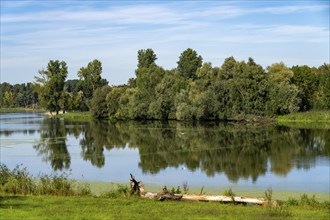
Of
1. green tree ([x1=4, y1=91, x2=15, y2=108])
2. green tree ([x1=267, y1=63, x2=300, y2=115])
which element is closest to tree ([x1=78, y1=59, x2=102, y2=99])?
green tree ([x1=267, y1=63, x2=300, y2=115])

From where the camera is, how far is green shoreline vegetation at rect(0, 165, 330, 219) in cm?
912

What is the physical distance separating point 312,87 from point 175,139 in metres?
29.3

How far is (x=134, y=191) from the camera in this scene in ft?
38.6

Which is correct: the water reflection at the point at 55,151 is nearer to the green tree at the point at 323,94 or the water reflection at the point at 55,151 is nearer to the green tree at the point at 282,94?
the green tree at the point at 282,94

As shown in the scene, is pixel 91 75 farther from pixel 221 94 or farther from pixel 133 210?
pixel 133 210

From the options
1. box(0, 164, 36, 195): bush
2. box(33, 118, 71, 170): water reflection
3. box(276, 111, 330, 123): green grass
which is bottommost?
box(33, 118, 71, 170): water reflection

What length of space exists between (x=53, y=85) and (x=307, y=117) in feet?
133

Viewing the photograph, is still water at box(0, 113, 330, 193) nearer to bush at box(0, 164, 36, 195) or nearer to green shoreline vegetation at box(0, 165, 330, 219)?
bush at box(0, 164, 36, 195)

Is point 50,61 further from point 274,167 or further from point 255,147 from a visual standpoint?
point 274,167

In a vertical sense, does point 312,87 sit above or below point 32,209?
above

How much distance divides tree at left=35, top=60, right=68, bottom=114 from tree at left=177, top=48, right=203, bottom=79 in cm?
1907

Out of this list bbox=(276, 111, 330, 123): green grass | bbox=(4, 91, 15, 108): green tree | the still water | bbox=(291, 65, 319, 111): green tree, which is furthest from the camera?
bbox=(4, 91, 15, 108): green tree

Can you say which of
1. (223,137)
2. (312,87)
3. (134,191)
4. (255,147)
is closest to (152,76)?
(312,87)

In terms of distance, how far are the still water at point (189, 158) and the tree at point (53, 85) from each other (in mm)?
39783
